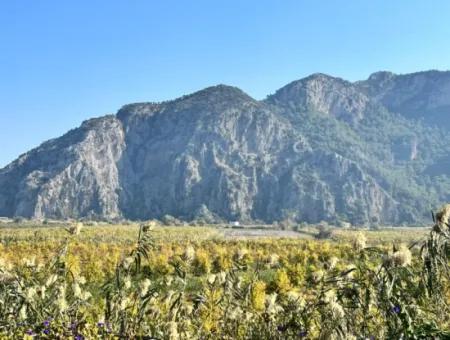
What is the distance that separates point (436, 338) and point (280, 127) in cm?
19141

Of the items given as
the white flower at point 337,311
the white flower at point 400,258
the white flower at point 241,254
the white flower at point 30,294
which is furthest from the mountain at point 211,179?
the white flower at point 400,258

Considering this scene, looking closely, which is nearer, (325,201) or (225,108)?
(325,201)

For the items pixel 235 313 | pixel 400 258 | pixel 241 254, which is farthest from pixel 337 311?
pixel 241 254

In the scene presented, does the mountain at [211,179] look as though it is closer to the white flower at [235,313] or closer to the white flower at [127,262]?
the white flower at [235,313]

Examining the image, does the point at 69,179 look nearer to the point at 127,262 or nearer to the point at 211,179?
the point at 211,179

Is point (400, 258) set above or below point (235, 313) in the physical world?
above

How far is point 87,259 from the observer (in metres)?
26.5

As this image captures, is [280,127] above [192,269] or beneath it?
above

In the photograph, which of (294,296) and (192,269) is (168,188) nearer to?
(192,269)

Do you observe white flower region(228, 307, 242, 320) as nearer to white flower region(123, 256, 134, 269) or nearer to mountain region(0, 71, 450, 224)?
white flower region(123, 256, 134, 269)

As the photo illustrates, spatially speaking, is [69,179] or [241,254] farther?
[69,179]

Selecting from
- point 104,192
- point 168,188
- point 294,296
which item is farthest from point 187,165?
point 294,296

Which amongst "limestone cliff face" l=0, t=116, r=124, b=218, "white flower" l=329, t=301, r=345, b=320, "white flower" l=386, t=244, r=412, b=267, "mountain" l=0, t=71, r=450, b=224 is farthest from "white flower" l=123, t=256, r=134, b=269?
"limestone cliff face" l=0, t=116, r=124, b=218

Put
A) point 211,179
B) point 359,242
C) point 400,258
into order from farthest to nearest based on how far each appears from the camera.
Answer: point 211,179 → point 359,242 → point 400,258
